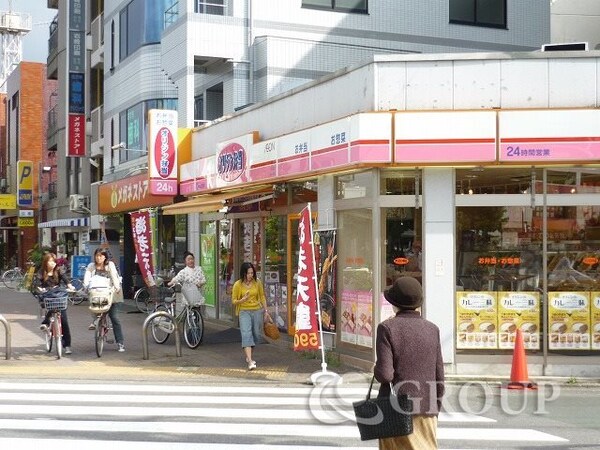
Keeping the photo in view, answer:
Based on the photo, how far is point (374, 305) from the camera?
41.7 feet

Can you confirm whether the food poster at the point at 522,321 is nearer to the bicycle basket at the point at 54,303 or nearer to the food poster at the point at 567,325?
the food poster at the point at 567,325

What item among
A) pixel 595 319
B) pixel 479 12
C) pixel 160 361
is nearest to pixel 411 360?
pixel 595 319

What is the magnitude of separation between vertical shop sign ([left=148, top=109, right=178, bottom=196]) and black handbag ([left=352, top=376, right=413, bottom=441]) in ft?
50.5

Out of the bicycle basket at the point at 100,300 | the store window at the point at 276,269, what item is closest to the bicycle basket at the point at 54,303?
the bicycle basket at the point at 100,300

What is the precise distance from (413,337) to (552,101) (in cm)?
786

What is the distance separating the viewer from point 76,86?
33531mm

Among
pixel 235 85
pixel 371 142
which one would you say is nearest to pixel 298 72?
pixel 235 85

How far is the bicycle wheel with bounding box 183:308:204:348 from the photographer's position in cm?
1548

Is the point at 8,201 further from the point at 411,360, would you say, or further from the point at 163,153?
the point at 411,360

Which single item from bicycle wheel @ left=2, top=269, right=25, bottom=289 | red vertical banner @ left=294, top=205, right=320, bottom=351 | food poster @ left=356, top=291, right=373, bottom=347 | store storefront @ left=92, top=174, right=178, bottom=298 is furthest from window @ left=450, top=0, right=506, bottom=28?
bicycle wheel @ left=2, top=269, right=25, bottom=289

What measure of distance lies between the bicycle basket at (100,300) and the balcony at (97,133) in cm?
1718

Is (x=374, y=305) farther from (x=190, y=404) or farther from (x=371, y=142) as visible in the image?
(x=190, y=404)

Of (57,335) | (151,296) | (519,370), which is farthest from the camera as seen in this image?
(151,296)

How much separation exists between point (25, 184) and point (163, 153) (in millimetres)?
32707
